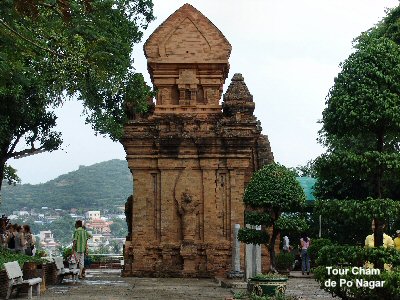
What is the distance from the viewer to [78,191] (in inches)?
5758

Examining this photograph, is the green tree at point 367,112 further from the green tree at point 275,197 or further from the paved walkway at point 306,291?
the paved walkway at point 306,291

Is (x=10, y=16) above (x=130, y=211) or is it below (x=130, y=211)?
above

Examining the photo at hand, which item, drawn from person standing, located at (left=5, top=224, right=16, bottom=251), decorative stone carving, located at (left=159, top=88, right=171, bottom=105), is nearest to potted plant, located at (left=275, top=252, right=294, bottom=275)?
decorative stone carving, located at (left=159, top=88, right=171, bottom=105)

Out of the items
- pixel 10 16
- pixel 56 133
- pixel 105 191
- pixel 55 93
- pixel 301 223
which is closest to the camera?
pixel 10 16

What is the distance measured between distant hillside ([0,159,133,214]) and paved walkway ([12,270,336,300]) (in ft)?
392

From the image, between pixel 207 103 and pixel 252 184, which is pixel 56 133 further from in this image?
pixel 252 184

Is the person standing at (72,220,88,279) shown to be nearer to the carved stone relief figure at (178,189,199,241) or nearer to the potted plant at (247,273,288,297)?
the carved stone relief figure at (178,189,199,241)

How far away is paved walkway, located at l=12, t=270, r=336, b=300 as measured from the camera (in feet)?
46.8

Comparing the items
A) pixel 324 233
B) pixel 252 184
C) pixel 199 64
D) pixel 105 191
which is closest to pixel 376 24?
pixel 324 233

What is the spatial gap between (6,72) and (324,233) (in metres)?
23.8

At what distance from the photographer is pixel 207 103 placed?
23078 millimetres

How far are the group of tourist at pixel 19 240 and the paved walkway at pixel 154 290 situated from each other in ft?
7.26

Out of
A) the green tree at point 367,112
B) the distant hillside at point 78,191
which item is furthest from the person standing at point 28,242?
the distant hillside at point 78,191

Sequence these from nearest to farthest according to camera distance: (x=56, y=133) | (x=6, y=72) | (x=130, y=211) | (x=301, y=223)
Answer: (x=6, y=72), (x=301, y=223), (x=130, y=211), (x=56, y=133)
